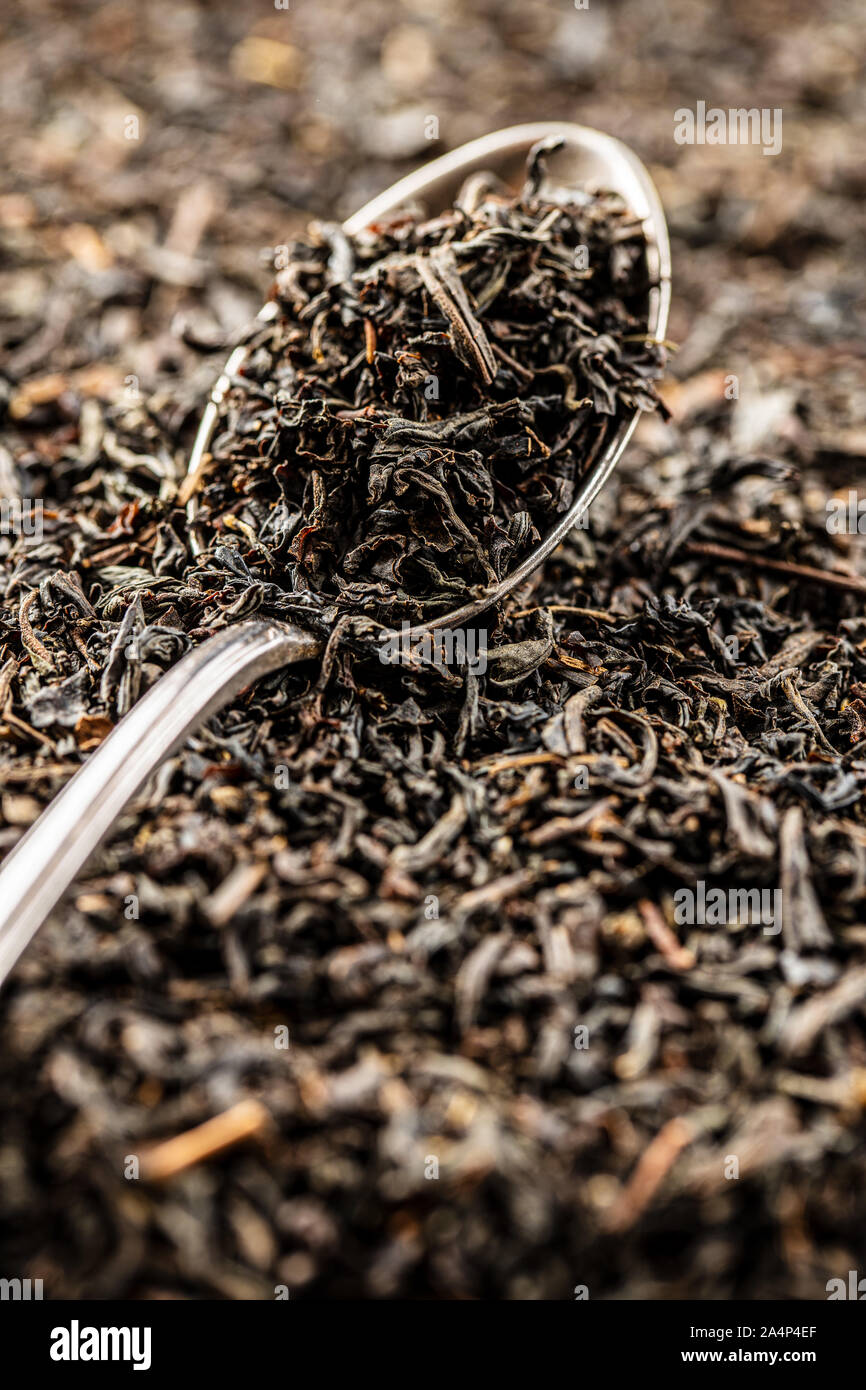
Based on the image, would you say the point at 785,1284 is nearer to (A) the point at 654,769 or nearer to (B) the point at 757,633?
(A) the point at 654,769

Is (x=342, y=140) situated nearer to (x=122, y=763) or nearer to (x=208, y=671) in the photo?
(x=208, y=671)

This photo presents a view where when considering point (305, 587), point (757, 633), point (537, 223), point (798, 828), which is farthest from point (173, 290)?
point (798, 828)

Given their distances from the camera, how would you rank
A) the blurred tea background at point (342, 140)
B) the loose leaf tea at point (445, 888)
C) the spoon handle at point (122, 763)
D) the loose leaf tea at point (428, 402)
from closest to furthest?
1. the loose leaf tea at point (445, 888)
2. the spoon handle at point (122, 763)
3. the loose leaf tea at point (428, 402)
4. the blurred tea background at point (342, 140)

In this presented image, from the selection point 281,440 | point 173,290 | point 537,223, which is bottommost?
point 281,440

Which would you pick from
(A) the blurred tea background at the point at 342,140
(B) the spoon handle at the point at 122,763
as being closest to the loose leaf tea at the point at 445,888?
(B) the spoon handle at the point at 122,763

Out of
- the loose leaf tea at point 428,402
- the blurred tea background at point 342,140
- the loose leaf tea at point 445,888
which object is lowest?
the loose leaf tea at point 445,888

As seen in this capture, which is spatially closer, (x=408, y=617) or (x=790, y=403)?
(x=408, y=617)

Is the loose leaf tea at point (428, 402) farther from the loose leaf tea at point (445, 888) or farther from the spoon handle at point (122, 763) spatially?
the spoon handle at point (122, 763)

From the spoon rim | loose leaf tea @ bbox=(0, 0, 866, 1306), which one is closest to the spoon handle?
loose leaf tea @ bbox=(0, 0, 866, 1306)
